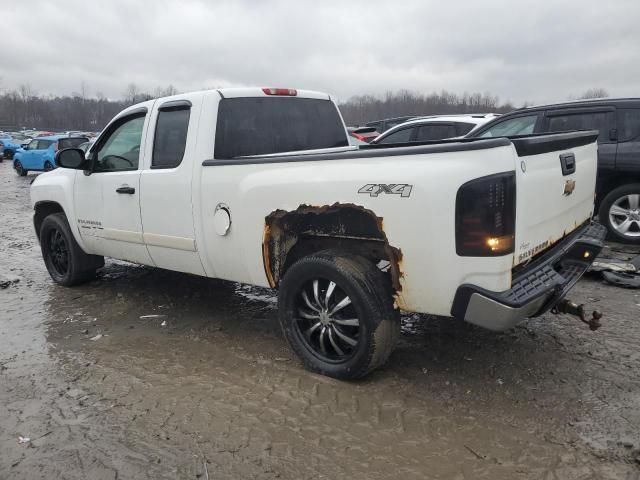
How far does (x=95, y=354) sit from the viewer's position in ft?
13.3

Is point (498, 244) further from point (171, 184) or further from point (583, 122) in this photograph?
point (583, 122)

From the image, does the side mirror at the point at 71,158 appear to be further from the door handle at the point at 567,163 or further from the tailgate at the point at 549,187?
the door handle at the point at 567,163

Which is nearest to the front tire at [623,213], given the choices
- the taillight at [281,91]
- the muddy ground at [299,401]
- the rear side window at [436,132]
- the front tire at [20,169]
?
the muddy ground at [299,401]

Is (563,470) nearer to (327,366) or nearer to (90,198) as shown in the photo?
(327,366)

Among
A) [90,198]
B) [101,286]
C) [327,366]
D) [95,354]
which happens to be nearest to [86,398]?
[95,354]

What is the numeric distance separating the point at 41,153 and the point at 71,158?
65.7 ft

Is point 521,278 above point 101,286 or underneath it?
above

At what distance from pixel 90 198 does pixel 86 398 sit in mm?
2350

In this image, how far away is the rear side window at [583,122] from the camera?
6641 mm

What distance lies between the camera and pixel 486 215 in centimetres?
266

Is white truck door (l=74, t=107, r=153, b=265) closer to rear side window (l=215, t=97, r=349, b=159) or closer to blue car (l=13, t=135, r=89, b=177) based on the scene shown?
rear side window (l=215, t=97, r=349, b=159)

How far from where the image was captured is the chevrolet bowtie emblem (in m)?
3.36

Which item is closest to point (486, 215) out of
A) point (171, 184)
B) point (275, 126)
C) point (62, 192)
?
point (275, 126)

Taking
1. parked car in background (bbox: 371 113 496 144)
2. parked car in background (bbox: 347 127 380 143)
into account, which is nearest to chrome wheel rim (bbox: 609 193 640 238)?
parked car in background (bbox: 371 113 496 144)
